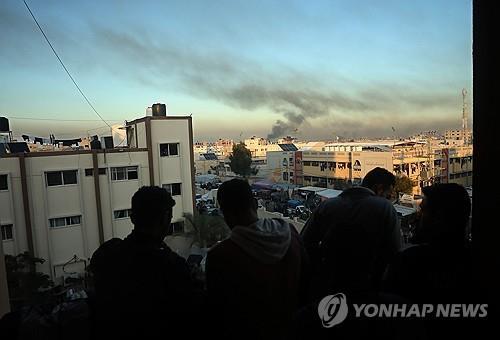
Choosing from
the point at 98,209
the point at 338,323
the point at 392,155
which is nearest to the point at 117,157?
the point at 98,209

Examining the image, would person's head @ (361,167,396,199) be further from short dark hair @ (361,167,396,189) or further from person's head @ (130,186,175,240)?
person's head @ (130,186,175,240)

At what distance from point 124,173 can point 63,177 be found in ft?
1.64

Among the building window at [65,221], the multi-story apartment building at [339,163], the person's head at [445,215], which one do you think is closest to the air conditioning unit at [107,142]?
the building window at [65,221]

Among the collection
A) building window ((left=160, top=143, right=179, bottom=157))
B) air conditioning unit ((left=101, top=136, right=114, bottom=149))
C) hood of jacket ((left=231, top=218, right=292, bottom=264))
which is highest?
air conditioning unit ((left=101, top=136, right=114, bottom=149))

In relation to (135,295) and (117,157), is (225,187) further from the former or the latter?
(117,157)

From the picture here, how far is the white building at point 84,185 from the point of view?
84.3 inches

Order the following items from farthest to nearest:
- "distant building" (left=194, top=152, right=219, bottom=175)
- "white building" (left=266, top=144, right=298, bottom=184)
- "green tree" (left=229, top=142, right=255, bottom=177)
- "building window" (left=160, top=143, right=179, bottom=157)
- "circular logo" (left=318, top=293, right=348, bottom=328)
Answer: "white building" (left=266, top=144, right=298, bottom=184), "distant building" (left=194, top=152, right=219, bottom=175), "building window" (left=160, top=143, right=179, bottom=157), "green tree" (left=229, top=142, right=255, bottom=177), "circular logo" (left=318, top=293, right=348, bottom=328)

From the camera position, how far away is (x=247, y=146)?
244 cm

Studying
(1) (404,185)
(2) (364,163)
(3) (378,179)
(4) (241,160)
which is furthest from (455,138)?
(4) (241,160)

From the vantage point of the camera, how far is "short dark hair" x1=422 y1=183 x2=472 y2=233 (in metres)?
0.96

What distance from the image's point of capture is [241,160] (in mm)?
2223

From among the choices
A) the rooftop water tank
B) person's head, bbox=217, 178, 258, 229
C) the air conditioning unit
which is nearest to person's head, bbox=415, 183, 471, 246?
person's head, bbox=217, 178, 258, 229

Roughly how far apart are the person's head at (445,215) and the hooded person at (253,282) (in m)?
0.40

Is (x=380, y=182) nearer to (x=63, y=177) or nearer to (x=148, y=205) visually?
(x=148, y=205)
